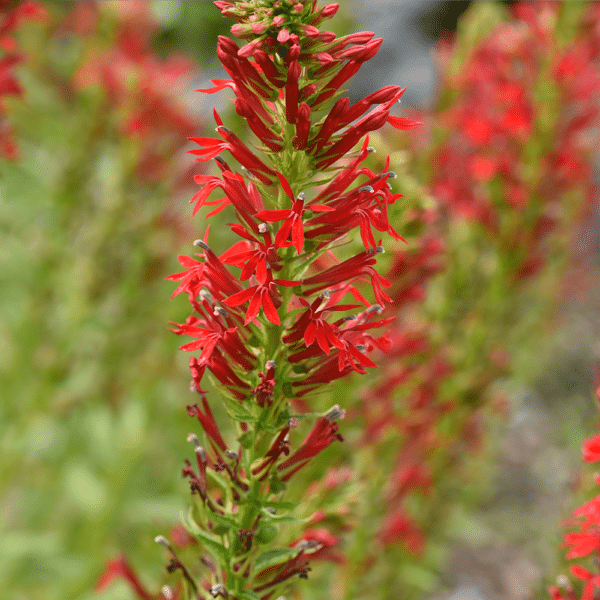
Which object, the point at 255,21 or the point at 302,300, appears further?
the point at 302,300

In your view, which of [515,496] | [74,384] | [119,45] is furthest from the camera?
[515,496]

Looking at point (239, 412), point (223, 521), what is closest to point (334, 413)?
point (239, 412)

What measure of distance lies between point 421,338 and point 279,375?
45.6 inches

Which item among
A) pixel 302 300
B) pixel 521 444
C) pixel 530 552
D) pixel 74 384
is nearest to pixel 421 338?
pixel 302 300

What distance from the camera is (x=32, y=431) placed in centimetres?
290

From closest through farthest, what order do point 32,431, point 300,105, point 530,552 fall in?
point 300,105
point 32,431
point 530,552

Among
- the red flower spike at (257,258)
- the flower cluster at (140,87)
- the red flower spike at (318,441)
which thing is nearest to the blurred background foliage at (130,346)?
the flower cluster at (140,87)

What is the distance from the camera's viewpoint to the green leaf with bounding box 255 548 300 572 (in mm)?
1150

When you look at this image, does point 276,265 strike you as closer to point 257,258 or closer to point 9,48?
point 257,258

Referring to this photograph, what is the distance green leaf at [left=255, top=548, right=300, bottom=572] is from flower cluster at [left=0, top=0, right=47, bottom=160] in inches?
63.7

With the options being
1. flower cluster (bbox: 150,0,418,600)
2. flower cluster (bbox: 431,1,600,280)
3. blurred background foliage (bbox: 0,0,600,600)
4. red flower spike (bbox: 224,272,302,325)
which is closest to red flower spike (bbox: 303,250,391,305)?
flower cluster (bbox: 150,0,418,600)

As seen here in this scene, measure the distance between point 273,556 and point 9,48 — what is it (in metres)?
1.71

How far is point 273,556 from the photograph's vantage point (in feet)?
3.82

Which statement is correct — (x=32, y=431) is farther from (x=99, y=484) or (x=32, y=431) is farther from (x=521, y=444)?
(x=521, y=444)
